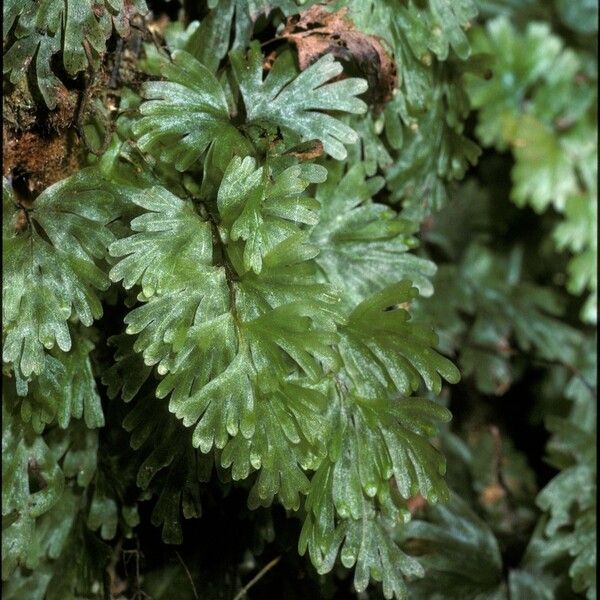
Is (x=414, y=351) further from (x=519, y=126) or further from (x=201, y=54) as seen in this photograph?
(x=519, y=126)

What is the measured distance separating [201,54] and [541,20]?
1482 millimetres

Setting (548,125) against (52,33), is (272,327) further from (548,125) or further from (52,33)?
(548,125)

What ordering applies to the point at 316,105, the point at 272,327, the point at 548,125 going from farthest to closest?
1. the point at 548,125
2. the point at 316,105
3. the point at 272,327

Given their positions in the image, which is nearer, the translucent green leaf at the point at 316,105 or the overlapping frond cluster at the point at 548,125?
the translucent green leaf at the point at 316,105

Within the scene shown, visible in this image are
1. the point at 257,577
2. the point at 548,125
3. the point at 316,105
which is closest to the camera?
the point at 316,105

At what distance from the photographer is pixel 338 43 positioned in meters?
1.09

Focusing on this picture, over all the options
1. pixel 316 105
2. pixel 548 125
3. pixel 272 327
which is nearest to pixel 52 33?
pixel 316 105

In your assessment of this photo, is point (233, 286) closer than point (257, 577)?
Yes

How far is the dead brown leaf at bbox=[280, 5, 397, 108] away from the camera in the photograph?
106cm

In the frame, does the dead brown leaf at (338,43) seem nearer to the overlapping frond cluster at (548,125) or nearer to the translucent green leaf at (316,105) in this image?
the translucent green leaf at (316,105)

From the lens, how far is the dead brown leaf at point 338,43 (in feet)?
3.48

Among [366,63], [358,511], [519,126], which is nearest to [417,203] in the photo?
[366,63]

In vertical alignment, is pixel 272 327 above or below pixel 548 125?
above

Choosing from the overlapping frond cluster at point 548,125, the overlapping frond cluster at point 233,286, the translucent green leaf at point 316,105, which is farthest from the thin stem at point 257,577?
the overlapping frond cluster at point 548,125
